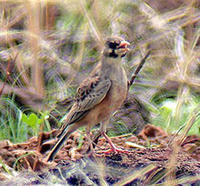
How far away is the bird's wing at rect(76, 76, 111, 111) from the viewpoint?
4.18 metres

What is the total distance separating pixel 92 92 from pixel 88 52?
1.92m

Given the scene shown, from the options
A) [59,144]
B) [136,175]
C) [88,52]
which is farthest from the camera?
[88,52]

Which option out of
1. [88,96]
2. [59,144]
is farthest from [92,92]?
[59,144]

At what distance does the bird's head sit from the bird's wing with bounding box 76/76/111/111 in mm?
235

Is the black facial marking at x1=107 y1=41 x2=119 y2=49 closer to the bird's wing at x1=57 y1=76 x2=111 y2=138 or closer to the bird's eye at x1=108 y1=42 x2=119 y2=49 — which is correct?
the bird's eye at x1=108 y1=42 x2=119 y2=49

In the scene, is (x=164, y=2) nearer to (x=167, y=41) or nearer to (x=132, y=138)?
(x=167, y=41)

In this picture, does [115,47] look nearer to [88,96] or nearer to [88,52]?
[88,96]

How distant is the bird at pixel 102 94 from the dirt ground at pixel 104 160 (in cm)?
16

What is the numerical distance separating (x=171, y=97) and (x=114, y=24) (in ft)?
3.58

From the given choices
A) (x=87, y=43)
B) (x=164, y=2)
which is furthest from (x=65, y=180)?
(x=164, y=2)

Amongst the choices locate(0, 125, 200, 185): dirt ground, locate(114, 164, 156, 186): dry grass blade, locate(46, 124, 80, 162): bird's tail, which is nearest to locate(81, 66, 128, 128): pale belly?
locate(46, 124, 80, 162): bird's tail

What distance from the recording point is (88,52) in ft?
20.0

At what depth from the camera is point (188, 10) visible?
6.21 metres

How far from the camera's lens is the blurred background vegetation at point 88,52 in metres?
5.69
